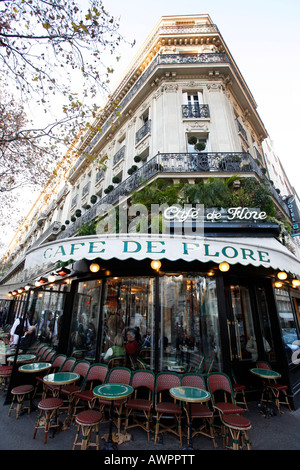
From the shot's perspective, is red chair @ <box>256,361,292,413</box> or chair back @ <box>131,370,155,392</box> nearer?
chair back @ <box>131,370,155,392</box>

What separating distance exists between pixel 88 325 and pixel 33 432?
2710 millimetres

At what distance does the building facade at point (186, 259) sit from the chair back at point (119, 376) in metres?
0.83

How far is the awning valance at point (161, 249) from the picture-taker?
14.9 feet

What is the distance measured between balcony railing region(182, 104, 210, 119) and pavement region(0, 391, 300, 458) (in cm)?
1204

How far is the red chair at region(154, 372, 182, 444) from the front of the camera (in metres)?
4.09

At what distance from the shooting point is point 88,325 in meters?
6.64

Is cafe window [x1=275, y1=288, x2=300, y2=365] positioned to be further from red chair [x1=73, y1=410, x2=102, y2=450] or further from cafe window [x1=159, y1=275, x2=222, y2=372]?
red chair [x1=73, y1=410, x2=102, y2=450]

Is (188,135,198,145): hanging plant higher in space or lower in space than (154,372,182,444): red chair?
higher

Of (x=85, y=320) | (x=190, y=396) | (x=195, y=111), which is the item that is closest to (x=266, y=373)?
(x=190, y=396)

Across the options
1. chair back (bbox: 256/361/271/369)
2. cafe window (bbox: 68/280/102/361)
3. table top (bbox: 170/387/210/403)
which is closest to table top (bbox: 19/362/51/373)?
cafe window (bbox: 68/280/102/361)

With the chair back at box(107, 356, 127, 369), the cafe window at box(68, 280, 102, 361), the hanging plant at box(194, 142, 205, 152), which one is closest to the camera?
the chair back at box(107, 356, 127, 369)

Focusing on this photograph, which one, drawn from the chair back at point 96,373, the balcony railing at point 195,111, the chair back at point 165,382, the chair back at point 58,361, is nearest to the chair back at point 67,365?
the chair back at point 58,361
